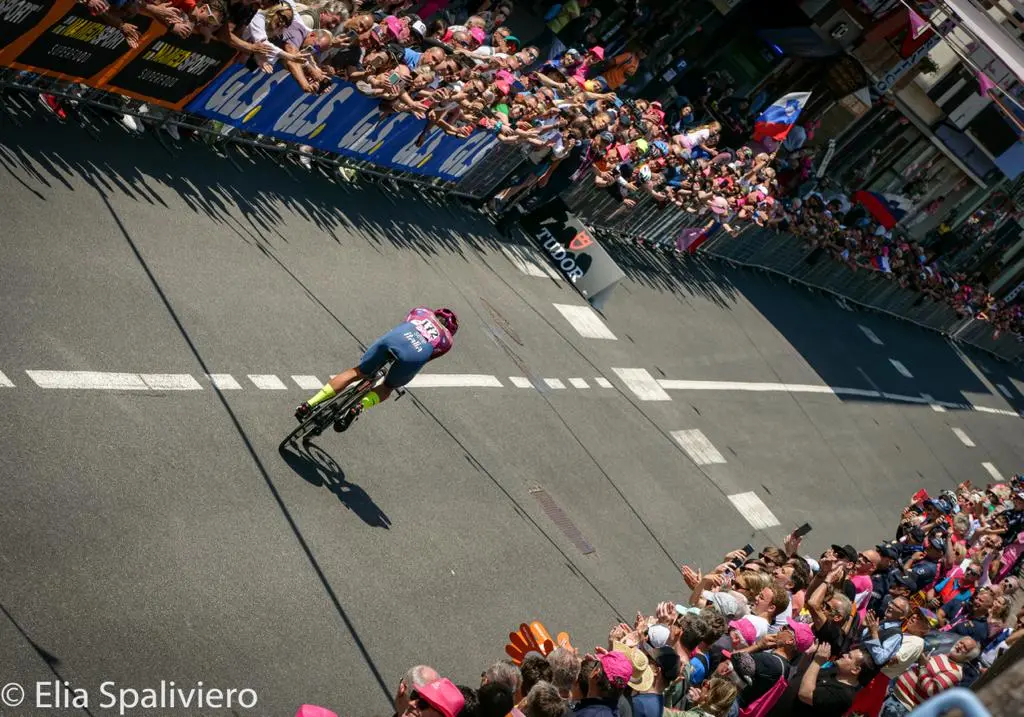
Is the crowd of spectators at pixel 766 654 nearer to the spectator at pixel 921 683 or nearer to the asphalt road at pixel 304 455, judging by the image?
the spectator at pixel 921 683

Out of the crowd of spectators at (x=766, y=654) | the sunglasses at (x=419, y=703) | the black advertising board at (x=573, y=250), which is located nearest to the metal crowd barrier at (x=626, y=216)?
the black advertising board at (x=573, y=250)

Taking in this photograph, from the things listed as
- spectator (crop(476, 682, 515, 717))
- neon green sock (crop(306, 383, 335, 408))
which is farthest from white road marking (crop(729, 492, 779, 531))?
spectator (crop(476, 682, 515, 717))

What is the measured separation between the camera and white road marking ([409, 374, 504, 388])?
1363 cm

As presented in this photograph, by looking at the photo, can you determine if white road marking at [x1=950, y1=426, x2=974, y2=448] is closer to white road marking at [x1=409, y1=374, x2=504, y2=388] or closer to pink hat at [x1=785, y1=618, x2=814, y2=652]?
white road marking at [x1=409, y1=374, x2=504, y2=388]

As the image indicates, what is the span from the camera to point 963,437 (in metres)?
30.3

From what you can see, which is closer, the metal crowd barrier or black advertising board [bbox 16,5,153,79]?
black advertising board [bbox 16,5,153,79]

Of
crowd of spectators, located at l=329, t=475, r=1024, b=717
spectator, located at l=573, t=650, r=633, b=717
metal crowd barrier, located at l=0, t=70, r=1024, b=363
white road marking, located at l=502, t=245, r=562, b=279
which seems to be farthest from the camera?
white road marking, located at l=502, t=245, r=562, b=279

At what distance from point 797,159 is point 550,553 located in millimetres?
23171

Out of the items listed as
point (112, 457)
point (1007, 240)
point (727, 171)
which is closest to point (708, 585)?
point (112, 457)

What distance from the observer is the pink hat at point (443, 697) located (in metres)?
6.30

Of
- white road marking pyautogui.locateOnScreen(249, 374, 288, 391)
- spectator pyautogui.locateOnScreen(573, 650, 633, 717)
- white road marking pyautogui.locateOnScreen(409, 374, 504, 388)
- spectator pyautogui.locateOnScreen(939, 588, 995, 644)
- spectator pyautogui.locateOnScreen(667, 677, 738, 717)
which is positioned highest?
white road marking pyautogui.locateOnScreen(249, 374, 288, 391)

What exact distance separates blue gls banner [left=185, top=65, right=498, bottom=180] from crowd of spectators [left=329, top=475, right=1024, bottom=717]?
7.55 meters

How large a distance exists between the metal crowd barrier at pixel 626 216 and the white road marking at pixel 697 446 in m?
5.22

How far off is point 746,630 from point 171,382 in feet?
17.0
